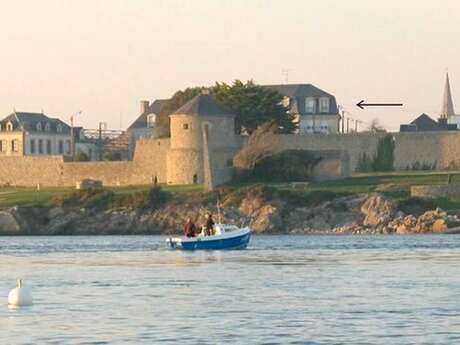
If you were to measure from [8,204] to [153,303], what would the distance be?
2257 inches

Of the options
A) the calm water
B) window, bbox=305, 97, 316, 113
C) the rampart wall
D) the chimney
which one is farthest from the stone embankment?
the chimney

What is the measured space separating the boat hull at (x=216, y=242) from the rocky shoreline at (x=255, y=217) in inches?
619

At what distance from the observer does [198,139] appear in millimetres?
103375

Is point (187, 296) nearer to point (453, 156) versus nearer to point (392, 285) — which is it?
point (392, 285)

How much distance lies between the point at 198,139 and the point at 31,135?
32420mm

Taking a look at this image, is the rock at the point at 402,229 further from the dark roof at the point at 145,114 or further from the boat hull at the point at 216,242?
the dark roof at the point at 145,114

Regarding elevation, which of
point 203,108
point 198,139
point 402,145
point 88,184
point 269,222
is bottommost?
point 269,222

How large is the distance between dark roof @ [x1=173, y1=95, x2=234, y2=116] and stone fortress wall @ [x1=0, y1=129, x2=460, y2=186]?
1950mm

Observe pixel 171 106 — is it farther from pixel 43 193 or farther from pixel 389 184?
pixel 389 184

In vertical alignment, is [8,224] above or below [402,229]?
above

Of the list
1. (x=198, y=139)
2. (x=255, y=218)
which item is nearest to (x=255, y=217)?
(x=255, y=218)

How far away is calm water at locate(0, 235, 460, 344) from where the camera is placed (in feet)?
117

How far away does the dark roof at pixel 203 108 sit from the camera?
339 feet

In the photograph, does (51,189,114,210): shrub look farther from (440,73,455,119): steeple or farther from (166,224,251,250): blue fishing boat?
(440,73,455,119): steeple
